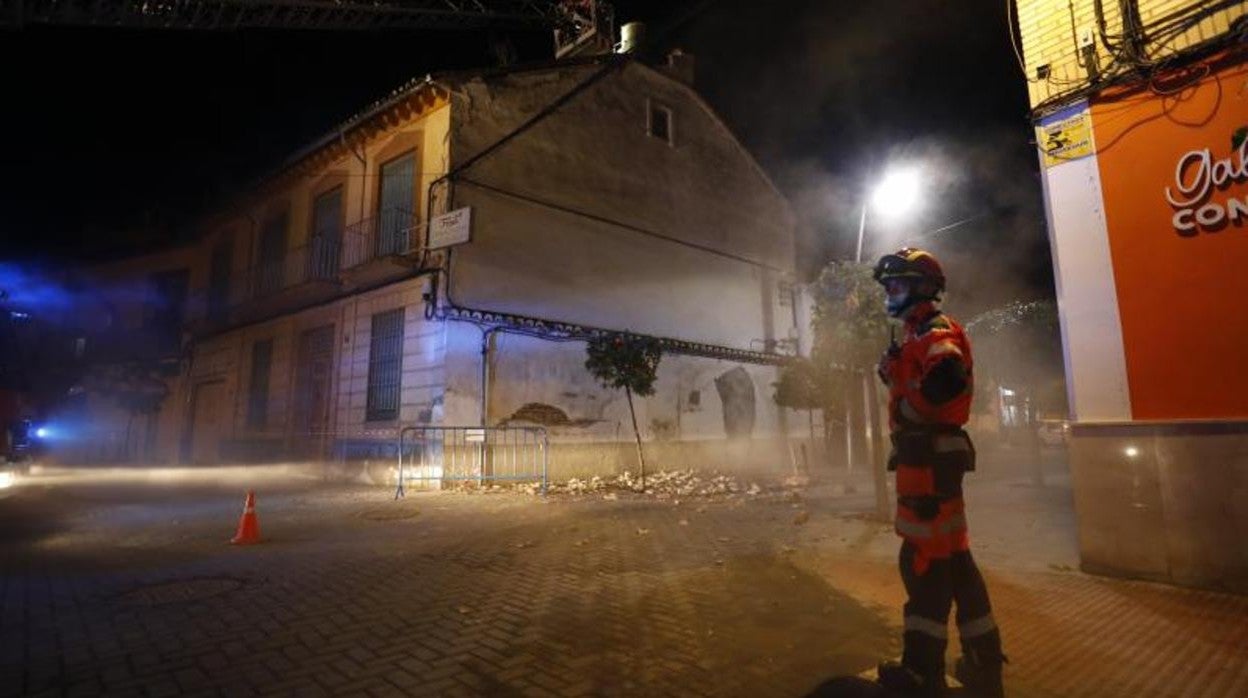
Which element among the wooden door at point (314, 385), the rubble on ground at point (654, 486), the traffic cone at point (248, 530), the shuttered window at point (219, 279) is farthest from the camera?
the shuttered window at point (219, 279)

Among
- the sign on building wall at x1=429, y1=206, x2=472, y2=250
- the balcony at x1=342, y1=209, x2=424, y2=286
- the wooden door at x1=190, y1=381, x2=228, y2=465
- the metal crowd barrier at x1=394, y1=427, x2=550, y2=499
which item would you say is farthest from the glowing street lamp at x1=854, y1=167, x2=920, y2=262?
the wooden door at x1=190, y1=381, x2=228, y2=465

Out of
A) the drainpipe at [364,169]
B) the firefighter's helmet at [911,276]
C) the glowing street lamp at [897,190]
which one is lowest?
the firefighter's helmet at [911,276]

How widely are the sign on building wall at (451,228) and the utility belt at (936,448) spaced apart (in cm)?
1059

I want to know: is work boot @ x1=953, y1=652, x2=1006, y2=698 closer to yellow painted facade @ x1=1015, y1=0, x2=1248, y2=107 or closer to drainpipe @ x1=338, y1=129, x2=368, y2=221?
yellow painted facade @ x1=1015, y1=0, x2=1248, y2=107

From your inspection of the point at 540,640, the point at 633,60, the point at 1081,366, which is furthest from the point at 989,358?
the point at 540,640

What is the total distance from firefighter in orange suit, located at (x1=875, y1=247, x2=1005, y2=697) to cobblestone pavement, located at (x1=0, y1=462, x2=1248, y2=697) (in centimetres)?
49

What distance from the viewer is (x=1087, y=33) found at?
5.23m

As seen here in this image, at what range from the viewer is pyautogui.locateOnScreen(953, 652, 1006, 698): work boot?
274cm

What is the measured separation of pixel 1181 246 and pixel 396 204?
571 inches

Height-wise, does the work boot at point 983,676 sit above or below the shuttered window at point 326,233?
below

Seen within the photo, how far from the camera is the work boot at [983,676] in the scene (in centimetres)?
274

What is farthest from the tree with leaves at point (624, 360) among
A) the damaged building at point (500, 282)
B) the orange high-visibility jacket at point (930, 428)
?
the orange high-visibility jacket at point (930, 428)

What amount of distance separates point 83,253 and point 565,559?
30652 millimetres

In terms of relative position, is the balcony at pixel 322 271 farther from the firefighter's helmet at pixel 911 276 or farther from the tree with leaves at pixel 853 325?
the firefighter's helmet at pixel 911 276
